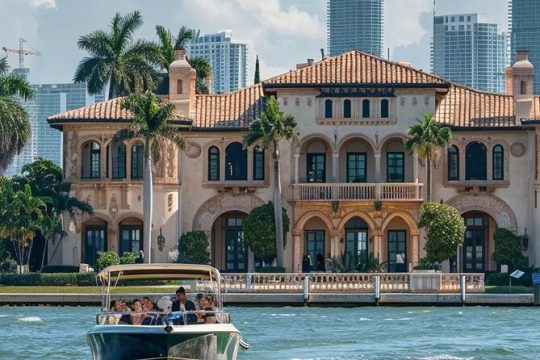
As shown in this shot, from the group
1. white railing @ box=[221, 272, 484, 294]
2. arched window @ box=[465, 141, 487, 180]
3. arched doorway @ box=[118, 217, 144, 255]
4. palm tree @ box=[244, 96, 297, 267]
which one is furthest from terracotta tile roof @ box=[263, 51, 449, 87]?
white railing @ box=[221, 272, 484, 294]

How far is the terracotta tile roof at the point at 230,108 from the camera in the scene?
99875mm

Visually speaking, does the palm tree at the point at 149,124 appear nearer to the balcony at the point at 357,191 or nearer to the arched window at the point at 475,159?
the balcony at the point at 357,191

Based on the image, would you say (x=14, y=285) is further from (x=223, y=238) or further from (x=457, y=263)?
(x=457, y=263)

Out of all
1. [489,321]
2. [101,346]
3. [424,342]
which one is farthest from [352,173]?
[101,346]

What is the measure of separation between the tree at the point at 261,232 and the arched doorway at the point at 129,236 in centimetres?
541

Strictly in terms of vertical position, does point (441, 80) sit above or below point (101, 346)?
above

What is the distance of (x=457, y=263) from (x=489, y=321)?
23.9 metres

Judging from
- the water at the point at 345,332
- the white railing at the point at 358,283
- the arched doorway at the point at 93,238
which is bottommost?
the water at the point at 345,332

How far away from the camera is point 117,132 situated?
9625 centimetres

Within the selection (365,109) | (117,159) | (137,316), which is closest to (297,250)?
(365,109)

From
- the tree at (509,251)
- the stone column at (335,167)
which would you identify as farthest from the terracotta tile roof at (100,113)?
the tree at (509,251)

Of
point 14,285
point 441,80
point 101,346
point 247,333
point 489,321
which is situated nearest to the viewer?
point 101,346

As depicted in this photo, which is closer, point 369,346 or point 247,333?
point 369,346

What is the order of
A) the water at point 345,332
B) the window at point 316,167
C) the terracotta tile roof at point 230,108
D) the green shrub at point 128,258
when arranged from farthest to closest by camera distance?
1. the window at point 316,167
2. the terracotta tile roof at point 230,108
3. the green shrub at point 128,258
4. the water at point 345,332
